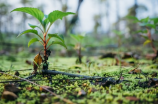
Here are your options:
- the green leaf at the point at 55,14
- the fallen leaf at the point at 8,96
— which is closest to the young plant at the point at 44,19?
the green leaf at the point at 55,14

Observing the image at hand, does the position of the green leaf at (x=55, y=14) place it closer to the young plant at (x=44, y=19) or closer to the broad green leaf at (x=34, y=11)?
the young plant at (x=44, y=19)

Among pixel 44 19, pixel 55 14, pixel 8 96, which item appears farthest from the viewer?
pixel 44 19

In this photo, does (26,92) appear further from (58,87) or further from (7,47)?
(7,47)

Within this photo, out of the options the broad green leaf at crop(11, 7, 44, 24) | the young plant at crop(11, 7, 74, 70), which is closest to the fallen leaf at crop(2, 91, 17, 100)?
the young plant at crop(11, 7, 74, 70)

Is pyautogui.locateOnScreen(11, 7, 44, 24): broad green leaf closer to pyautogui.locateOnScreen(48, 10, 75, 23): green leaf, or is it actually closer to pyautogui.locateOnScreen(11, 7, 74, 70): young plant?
pyautogui.locateOnScreen(11, 7, 74, 70): young plant

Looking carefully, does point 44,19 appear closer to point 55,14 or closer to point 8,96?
point 55,14

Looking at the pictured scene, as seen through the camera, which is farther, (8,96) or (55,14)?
(55,14)

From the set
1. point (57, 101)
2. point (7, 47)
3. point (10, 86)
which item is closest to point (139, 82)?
point (57, 101)

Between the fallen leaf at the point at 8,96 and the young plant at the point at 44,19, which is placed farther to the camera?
the young plant at the point at 44,19

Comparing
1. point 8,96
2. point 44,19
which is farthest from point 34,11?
point 8,96

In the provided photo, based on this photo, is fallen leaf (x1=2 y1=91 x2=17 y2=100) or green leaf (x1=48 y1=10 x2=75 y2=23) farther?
green leaf (x1=48 y1=10 x2=75 y2=23)

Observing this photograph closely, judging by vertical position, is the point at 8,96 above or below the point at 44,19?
below
